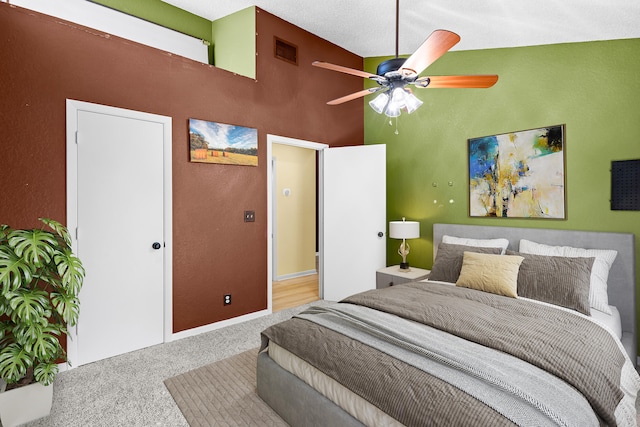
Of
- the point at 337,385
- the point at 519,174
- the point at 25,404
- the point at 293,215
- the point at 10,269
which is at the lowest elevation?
the point at 25,404

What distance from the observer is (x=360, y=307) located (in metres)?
2.29

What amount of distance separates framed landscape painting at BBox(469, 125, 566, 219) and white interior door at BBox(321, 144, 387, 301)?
1099 mm

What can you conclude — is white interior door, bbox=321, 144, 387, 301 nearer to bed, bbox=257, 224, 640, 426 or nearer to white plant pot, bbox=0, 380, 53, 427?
bed, bbox=257, 224, 640, 426

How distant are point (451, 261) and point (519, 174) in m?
1.14

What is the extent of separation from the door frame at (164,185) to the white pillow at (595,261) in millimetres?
3296

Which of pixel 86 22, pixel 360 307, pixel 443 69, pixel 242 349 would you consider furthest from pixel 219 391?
pixel 443 69

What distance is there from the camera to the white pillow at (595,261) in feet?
8.05

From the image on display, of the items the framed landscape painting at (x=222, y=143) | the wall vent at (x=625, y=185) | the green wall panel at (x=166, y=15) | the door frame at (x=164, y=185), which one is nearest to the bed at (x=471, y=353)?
the wall vent at (x=625, y=185)

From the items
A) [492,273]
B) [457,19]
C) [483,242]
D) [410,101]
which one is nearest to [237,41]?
[457,19]

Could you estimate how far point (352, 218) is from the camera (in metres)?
4.39

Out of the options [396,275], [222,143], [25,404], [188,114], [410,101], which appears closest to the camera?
[25,404]

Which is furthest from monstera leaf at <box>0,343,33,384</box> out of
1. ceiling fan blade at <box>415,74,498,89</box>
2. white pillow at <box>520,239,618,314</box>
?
white pillow at <box>520,239,618,314</box>

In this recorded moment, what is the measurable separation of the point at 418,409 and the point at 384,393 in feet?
0.55

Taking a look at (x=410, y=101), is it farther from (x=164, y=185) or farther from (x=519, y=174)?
(x=164, y=185)
